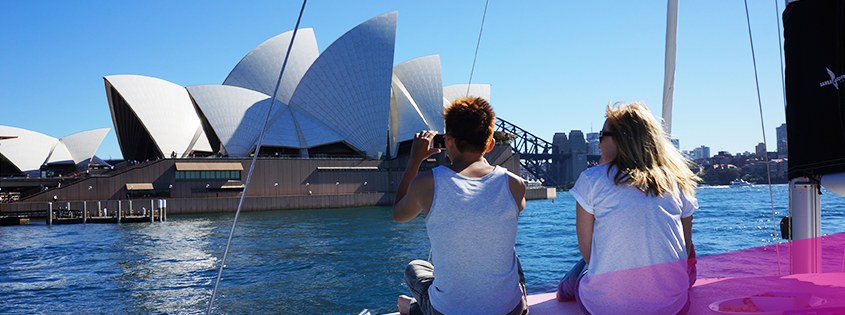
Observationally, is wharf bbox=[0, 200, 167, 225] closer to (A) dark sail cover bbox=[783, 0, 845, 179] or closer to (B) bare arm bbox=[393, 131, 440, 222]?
(B) bare arm bbox=[393, 131, 440, 222]

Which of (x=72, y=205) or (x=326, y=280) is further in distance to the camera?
(x=72, y=205)

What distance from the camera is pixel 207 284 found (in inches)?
313

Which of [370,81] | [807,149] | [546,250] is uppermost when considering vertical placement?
[370,81]

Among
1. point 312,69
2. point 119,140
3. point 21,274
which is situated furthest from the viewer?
point 119,140

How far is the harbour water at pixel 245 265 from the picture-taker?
6.70m

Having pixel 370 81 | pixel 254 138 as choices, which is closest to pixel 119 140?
pixel 254 138

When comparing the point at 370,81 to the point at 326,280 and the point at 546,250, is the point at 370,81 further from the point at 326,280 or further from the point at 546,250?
the point at 326,280

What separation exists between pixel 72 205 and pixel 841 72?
91.1 ft

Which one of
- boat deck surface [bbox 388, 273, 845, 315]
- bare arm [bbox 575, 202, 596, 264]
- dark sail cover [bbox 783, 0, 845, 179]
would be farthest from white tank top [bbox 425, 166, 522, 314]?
dark sail cover [bbox 783, 0, 845, 179]

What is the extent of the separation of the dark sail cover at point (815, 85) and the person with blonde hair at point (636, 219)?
999mm

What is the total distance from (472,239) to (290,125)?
110 feet

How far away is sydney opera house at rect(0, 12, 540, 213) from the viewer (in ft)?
90.9

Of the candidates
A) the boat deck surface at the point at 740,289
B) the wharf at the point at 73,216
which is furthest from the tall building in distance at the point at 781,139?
the wharf at the point at 73,216

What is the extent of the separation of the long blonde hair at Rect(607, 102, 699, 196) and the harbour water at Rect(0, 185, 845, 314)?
15.1 ft
